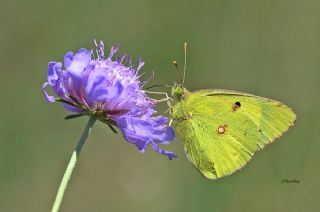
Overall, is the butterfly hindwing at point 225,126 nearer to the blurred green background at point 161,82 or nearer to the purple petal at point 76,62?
the purple petal at point 76,62

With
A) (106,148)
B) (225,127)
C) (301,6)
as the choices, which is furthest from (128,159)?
(225,127)

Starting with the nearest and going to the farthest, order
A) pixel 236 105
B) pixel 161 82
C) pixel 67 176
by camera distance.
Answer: pixel 67 176 < pixel 236 105 < pixel 161 82

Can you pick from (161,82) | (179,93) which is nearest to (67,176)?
(179,93)

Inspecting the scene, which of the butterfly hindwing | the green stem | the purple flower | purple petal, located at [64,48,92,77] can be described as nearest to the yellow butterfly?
the butterfly hindwing

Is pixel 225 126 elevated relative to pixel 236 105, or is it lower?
lower

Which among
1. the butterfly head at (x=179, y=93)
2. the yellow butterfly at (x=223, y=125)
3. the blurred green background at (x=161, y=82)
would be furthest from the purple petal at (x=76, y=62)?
the blurred green background at (x=161, y=82)

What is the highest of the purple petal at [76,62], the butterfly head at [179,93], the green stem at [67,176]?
the purple petal at [76,62]

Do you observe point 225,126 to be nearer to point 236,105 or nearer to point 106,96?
point 236,105

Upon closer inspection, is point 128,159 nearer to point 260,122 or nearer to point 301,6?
point 301,6
